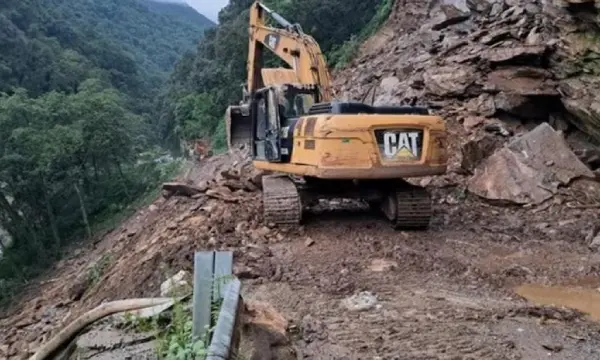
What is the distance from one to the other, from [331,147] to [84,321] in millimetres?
4221

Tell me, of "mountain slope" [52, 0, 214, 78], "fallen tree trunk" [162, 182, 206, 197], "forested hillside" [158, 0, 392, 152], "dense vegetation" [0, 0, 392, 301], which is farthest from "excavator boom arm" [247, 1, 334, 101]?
"mountain slope" [52, 0, 214, 78]

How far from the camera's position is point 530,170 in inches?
352

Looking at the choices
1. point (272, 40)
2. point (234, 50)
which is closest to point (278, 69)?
point (272, 40)

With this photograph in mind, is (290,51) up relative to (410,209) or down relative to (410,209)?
up

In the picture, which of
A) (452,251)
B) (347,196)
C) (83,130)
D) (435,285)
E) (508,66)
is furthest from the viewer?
(83,130)

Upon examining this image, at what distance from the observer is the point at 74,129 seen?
2617 centimetres

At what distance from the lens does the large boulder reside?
8.76m

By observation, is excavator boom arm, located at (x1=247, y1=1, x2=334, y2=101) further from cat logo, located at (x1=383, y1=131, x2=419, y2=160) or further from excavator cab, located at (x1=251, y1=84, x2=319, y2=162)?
cat logo, located at (x1=383, y1=131, x2=419, y2=160)

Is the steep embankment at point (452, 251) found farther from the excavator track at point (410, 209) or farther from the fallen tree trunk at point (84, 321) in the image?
the fallen tree trunk at point (84, 321)

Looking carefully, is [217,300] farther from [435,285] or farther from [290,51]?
[290,51]

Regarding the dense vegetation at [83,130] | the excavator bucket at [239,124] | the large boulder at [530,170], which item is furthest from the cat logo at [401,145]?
the dense vegetation at [83,130]

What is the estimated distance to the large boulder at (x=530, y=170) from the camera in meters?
8.76

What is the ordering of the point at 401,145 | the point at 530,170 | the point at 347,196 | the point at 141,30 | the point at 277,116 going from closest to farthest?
A: the point at 401,145 → the point at 347,196 → the point at 277,116 → the point at 530,170 → the point at 141,30

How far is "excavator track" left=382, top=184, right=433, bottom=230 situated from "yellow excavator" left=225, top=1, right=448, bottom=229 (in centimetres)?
1
